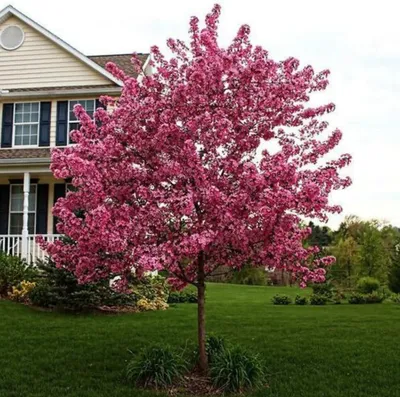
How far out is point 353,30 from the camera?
11953 mm

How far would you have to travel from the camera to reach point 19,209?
1594 cm

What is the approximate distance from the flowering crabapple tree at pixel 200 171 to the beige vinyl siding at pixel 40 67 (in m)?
9.99

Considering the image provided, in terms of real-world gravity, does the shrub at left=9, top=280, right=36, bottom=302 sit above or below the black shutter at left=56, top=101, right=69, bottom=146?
below

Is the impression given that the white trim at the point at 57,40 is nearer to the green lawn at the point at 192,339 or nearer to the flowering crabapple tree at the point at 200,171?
the green lawn at the point at 192,339

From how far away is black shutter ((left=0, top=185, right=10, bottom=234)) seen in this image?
15812mm

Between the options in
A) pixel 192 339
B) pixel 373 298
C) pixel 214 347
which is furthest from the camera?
pixel 373 298

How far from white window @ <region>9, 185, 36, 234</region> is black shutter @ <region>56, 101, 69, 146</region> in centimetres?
158

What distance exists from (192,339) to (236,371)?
256cm

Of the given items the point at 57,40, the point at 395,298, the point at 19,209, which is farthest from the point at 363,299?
the point at 57,40

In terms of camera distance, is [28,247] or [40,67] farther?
[40,67]

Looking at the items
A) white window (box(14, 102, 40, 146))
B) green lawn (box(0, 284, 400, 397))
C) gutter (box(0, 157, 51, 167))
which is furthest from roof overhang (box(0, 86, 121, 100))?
green lawn (box(0, 284, 400, 397))

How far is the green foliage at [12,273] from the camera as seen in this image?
12617 mm

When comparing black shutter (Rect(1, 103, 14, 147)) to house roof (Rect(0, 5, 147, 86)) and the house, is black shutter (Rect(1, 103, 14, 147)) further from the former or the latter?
house roof (Rect(0, 5, 147, 86))

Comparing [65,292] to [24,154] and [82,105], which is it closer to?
[24,154]
